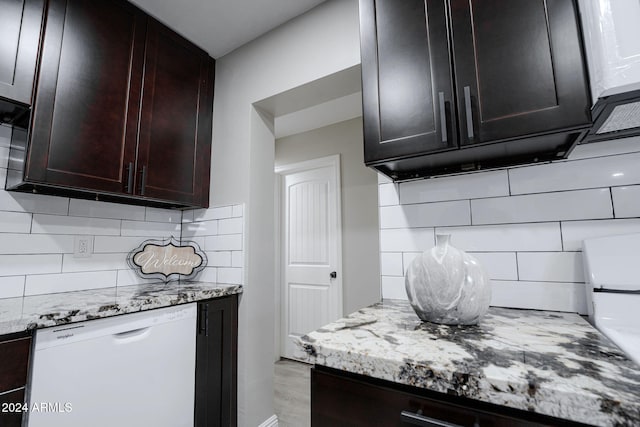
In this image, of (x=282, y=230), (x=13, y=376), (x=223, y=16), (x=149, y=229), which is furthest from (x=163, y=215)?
(x=282, y=230)

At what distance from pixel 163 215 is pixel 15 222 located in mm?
746

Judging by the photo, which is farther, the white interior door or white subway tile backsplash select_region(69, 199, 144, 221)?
the white interior door

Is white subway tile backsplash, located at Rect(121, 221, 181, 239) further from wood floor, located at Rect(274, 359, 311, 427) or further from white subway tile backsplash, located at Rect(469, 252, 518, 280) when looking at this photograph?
white subway tile backsplash, located at Rect(469, 252, 518, 280)

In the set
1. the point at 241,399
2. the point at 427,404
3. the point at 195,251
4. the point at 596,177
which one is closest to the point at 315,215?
the point at 195,251

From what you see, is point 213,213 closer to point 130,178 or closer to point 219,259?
point 219,259

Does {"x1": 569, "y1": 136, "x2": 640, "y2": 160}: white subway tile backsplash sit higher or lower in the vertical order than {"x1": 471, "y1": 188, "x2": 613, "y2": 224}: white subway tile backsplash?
higher

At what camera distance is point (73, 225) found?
159cm

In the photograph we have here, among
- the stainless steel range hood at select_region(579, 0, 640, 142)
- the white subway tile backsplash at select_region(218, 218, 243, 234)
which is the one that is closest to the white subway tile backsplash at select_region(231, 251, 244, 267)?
the white subway tile backsplash at select_region(218, 218, 243, 234)

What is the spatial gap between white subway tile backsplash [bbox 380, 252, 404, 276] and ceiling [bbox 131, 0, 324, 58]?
4.91 ft

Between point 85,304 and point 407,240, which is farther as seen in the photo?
point 407,240

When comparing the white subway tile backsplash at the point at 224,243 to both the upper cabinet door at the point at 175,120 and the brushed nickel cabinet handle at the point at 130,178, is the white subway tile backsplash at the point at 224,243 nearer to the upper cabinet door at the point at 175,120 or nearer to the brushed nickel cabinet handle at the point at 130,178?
the upper cabinet door at the point at 175,120

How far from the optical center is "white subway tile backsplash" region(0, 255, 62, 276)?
1355mm

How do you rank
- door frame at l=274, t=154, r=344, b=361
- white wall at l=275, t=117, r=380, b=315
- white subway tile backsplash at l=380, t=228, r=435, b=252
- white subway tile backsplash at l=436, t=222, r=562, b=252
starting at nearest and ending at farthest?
white subway tile backsplash at l=436, t=222, r=562, b=252 → white subway tile backsplash at l=380, t=228, r=435, b=252 → white wall at l=275, t=117, r=380, b=315 → door frame at l=274, t=154, r=344, b=361

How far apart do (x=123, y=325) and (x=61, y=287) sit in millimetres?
620
